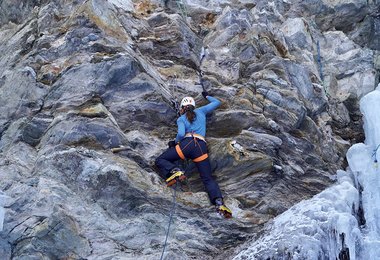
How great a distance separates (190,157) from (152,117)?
1439 mm

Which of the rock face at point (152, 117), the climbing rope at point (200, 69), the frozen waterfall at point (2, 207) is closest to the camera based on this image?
the frozen waterfall at point (2, 207)

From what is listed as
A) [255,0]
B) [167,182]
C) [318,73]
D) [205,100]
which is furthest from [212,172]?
[255,0]

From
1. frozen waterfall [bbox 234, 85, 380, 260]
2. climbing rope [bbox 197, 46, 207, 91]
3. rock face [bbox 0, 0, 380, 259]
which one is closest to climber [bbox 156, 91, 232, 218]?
rock face [bbox 0, 0, 380, 259]

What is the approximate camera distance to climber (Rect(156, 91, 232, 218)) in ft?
A: 37.2

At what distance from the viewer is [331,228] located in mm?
10180

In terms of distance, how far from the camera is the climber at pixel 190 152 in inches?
446

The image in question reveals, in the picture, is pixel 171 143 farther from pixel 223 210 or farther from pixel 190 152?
pixel 223 210

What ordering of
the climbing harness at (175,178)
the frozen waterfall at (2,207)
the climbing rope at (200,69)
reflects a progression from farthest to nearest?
the climbing rope at (200,69) < the climbing harness at (175,178) < the frozen waterfall at (2,207)

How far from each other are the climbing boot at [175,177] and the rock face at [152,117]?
0.54 feet

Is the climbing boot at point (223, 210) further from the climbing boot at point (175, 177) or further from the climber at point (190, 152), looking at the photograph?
the climbing boot at point (175, 177)

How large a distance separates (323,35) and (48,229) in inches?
414

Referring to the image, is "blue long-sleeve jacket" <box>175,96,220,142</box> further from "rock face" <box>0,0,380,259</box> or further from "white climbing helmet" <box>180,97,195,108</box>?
"rock face" <box>0,0,380,259</box>

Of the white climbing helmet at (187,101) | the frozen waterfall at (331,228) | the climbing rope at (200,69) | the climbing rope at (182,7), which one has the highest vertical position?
the white climbing helmet at (187,101)

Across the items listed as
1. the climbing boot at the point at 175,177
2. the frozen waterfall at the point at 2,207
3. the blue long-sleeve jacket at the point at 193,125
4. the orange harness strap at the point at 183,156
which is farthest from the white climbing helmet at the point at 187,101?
the frozen waterfall at the point at 2,207
